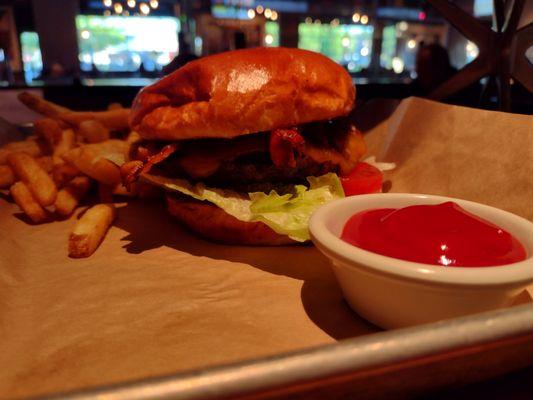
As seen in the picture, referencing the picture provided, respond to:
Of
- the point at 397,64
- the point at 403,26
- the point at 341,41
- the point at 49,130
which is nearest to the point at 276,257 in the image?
the point at 49,130

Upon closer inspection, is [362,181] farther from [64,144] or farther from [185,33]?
[185,33]

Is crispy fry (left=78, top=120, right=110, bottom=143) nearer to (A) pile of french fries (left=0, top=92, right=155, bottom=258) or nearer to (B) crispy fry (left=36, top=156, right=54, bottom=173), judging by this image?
(A) pile of french fries (left=0, top=92, right=155, bottom=258)

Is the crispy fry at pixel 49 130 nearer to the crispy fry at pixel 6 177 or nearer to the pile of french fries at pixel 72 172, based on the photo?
the pile of french fries at pixel 72 172

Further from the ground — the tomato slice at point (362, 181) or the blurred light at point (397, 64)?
the tomato slice at point (362, 181)

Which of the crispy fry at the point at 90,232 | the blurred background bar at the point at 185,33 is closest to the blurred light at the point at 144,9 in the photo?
the blurred background bar at the point at 185,33

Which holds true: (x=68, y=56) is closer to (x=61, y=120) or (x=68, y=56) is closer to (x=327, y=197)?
(x=61, y=120)

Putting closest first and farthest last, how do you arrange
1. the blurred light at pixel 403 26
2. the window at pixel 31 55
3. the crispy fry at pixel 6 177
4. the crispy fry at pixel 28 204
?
the crispy fry at pixel 28 204, the crispy fry at pixel 6 177, the window at pixel 31 55, the blurred light at pixel 403 26
